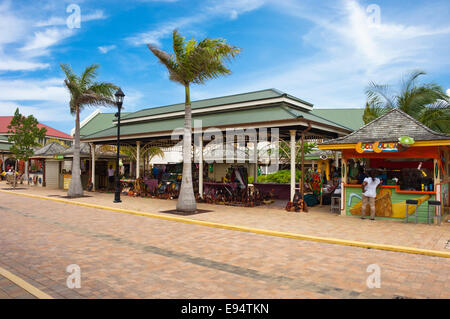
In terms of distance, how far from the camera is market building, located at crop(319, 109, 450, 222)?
10.8 meters

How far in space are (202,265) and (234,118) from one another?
1029 cm

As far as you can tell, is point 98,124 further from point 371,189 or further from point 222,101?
point 371,189

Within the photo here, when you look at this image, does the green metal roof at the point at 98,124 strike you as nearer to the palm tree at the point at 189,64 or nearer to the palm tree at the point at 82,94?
the palm tree at the point at 82,94

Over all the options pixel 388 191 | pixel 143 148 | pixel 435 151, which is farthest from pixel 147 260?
pixel 143 148

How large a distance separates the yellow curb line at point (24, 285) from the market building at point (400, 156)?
10056 mm

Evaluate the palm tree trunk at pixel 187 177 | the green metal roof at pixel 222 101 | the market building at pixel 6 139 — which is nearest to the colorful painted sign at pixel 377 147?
the green metal roof at pixel 222 101

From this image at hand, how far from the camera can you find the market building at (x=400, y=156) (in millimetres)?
10773

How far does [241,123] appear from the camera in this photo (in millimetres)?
14273

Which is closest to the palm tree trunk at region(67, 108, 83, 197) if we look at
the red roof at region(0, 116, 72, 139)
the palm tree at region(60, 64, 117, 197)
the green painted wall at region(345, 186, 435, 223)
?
the palm tree at region(60, 64, 117, 197)

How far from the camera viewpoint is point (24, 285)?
4.90 meters

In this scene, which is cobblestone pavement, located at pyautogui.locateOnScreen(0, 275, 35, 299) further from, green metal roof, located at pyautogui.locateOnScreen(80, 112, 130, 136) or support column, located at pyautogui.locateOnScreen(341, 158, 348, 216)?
green metal roof, located at pyautogui.locateOnScreen(80, 112, 130, 136)

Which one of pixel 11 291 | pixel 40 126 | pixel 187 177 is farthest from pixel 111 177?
pixel 40 126
